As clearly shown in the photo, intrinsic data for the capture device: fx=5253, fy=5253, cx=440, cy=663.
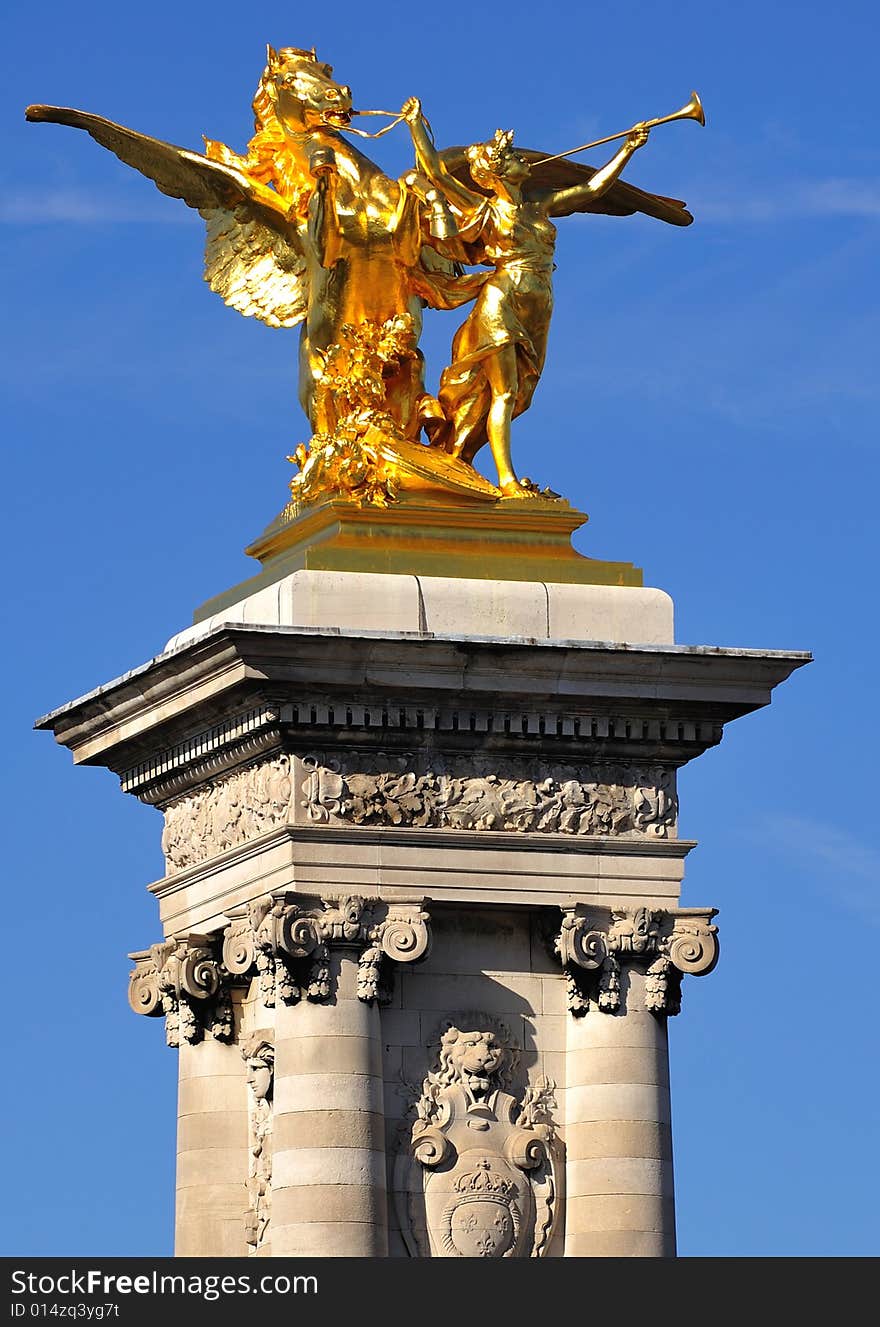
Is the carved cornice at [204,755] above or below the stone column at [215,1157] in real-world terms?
above

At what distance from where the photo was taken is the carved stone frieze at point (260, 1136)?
123ft

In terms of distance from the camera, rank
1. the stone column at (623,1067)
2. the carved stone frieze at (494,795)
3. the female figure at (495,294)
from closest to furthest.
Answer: the carved stone frieze at (494,795) < the stone column at (623,1067) < the female figure at (495,294)

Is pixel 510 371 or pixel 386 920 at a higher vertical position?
pixel 510 371

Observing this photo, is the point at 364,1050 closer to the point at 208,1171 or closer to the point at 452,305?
the point at 208,1171

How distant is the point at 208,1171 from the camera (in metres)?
38.7

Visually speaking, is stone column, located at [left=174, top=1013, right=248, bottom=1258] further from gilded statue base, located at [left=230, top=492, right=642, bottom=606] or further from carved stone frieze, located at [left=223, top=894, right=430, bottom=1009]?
gilded statue base, located at [left=230, top=492, right=642, bottom=606]

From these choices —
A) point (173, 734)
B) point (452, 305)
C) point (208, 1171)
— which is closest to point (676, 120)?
point (452, 305)

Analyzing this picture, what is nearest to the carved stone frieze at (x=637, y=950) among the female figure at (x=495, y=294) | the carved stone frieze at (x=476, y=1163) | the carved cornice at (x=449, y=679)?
the carved stone frieze at (x=476, y=1163)

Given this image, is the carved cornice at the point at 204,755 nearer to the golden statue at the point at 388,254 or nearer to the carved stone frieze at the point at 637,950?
the golden statue at the point at 388,254

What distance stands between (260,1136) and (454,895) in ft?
7.42

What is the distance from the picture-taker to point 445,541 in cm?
3803

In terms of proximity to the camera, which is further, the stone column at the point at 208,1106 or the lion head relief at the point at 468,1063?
the stone column at the point at 208,1106

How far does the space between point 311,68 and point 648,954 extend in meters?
7.26

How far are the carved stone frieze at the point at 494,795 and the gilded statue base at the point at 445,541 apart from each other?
141 cm
